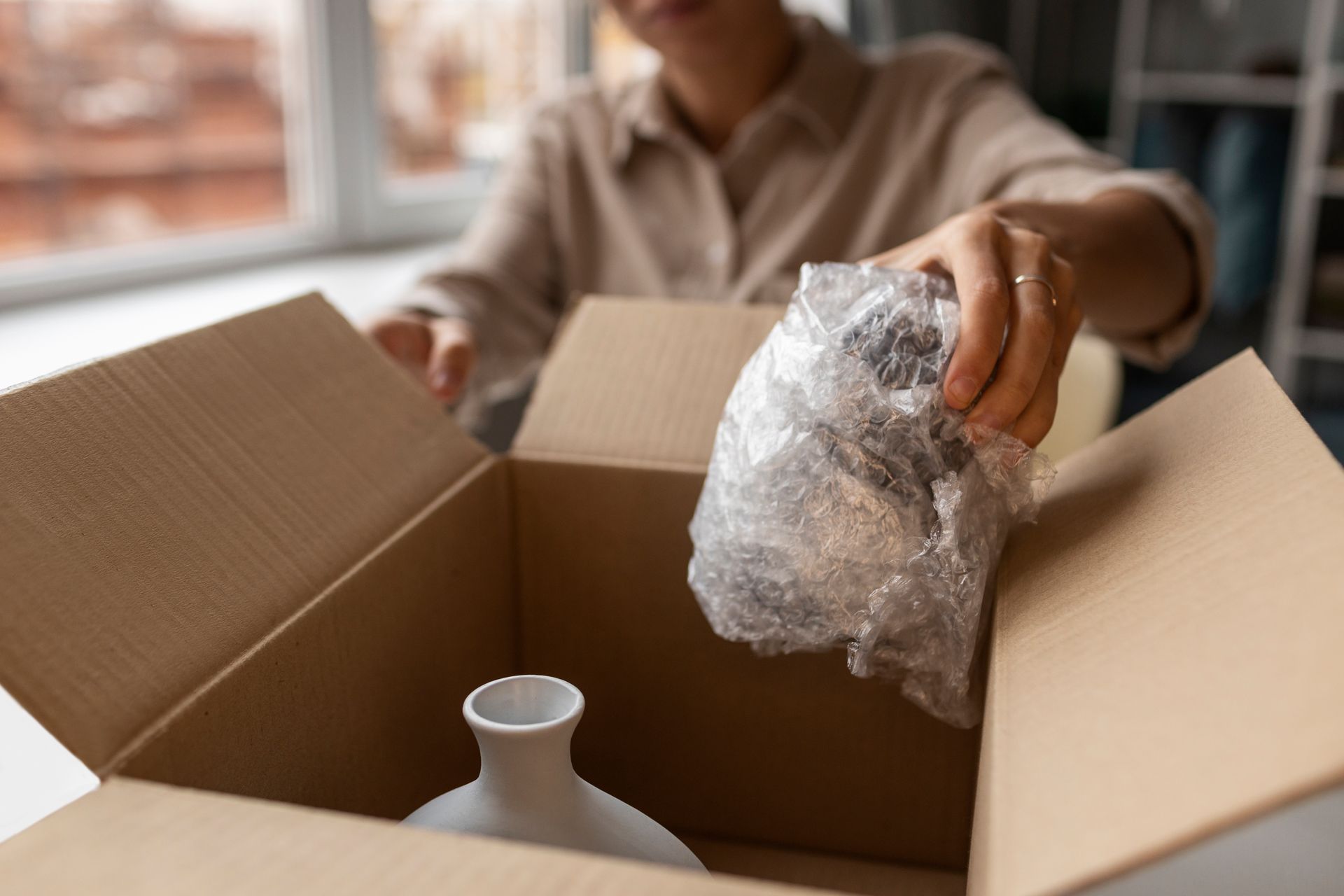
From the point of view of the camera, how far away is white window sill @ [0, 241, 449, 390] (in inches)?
49.9

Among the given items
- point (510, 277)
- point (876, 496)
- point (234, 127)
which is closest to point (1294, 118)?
point (510, 277)

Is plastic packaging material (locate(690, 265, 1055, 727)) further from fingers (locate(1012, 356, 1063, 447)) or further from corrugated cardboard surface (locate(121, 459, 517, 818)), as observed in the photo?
corrugated cardboard surface (locate(121, 459, 517, 818))

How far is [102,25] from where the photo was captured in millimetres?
1515

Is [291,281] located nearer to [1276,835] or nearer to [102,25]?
[102,25]

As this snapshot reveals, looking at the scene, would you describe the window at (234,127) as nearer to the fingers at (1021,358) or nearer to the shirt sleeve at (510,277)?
the shirt sleeve at (510,277)

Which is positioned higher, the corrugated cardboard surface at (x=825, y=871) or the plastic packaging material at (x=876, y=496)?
the plastic packaging material at (x=876, y=496)

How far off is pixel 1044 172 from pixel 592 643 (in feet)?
2.19

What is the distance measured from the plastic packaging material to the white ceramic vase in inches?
4.7

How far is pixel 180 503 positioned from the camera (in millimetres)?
477

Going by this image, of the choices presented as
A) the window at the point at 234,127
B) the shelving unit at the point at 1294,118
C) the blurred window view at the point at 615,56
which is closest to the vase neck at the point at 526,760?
the window at the point at 234,127

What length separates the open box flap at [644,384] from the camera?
675 mm

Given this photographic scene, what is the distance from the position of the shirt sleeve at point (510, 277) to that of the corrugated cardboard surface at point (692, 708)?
527 millimetres

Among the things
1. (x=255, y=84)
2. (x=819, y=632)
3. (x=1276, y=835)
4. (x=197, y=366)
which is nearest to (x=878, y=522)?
(x=819, y=632)

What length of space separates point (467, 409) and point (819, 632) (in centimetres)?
75
